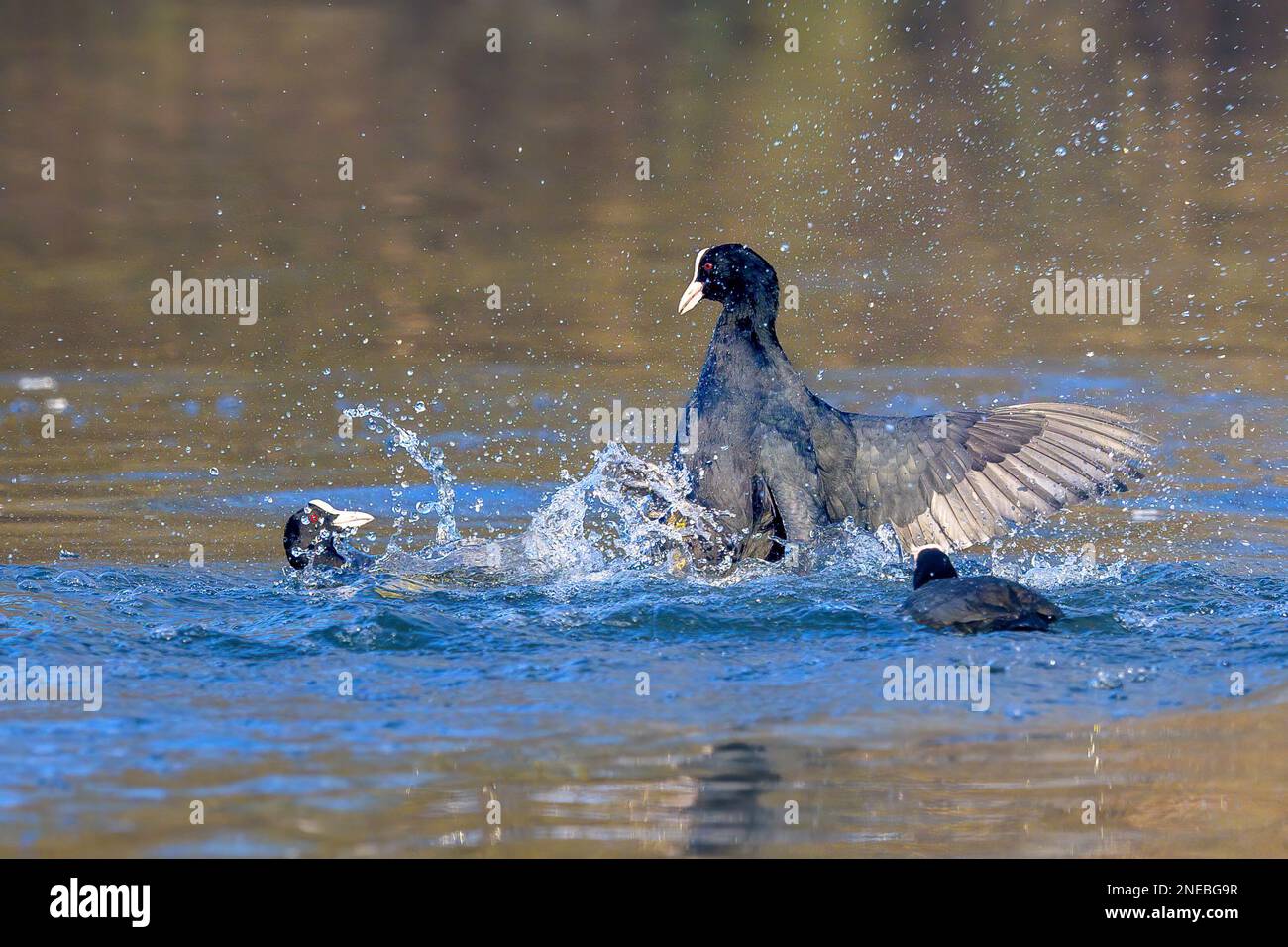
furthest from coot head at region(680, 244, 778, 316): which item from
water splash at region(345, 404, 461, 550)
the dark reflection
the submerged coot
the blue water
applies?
the dark reflection

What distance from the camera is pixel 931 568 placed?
6086 mm

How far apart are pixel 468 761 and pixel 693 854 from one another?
0.83m

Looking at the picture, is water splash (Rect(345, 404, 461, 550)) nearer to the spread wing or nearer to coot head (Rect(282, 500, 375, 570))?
coot head (Rect(282, 500, 375, 570))

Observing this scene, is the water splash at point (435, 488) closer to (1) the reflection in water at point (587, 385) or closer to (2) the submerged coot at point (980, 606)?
(1) the reflection in water at point (587, 385)

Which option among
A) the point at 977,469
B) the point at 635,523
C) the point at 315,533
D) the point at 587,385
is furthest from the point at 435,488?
the point at 977,469

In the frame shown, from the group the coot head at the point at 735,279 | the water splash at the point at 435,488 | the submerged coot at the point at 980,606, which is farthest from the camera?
the water splash at the point at 435,488

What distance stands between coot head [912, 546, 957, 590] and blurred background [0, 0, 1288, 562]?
221cm

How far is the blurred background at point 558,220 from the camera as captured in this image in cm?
908

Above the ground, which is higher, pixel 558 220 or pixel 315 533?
pixel 558 220

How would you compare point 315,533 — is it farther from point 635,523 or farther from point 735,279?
point 735,279

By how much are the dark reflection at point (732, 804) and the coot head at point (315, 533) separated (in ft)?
7.91

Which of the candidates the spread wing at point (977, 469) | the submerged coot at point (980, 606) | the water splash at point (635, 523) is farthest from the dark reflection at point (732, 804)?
the spread wing at point (977, 469)

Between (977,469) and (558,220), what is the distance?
7.26 meters

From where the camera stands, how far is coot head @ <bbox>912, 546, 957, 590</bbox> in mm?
6070
